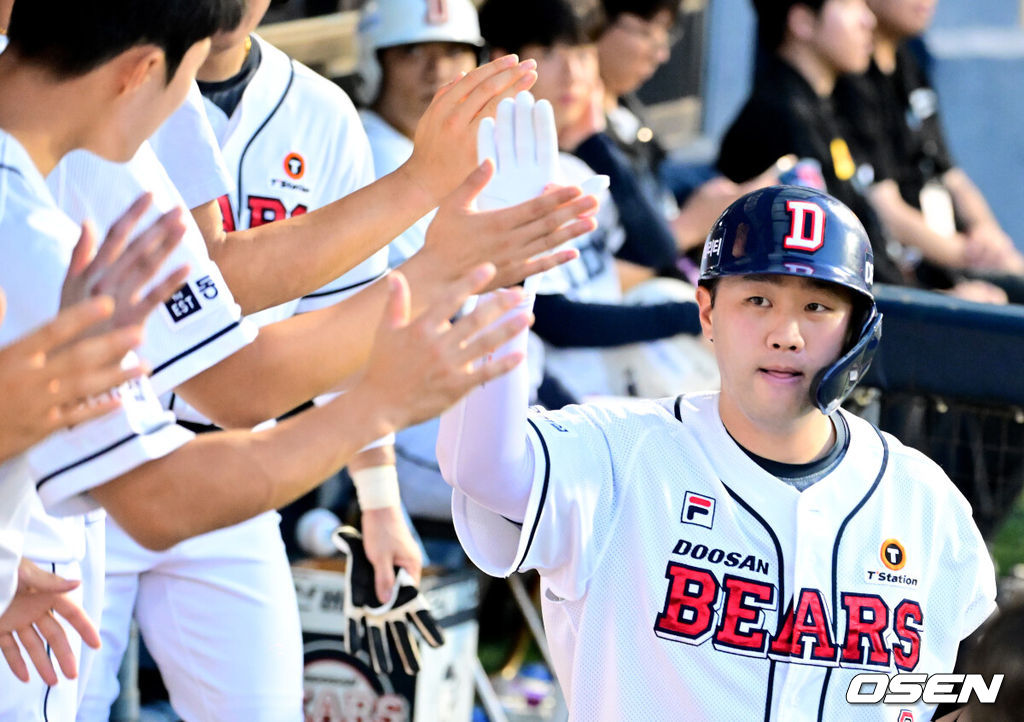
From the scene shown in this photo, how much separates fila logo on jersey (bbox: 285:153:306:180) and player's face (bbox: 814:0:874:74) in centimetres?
353

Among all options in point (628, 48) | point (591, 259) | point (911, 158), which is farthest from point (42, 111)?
point (911, 158)

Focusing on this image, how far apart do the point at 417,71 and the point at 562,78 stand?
586mm

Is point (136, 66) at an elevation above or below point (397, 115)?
below

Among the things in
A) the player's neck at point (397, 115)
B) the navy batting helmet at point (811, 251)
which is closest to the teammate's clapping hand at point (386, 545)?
the navy batting helmet at point (811, 251)

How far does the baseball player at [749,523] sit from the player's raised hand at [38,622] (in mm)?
602

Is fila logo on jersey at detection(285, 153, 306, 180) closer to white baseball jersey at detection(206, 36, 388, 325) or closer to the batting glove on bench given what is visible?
white baseball jersey at detection(206, 36, 388, 325)

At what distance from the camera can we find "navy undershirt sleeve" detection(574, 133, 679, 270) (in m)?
4.92

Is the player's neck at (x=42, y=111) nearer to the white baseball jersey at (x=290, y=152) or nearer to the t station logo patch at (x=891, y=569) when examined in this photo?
the white baseball jersey at (x=290, y=152)

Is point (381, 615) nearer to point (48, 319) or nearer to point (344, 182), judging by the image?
point (344, 182)

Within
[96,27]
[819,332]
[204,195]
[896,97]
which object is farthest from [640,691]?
[896,97]

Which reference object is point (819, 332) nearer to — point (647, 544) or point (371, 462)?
point (647, 544)

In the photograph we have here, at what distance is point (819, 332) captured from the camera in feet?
8.44

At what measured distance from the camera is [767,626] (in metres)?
2.43

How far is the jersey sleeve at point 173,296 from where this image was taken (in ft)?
7.16
